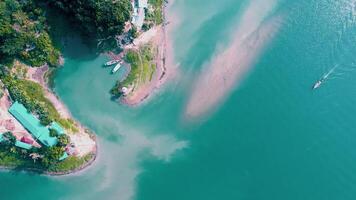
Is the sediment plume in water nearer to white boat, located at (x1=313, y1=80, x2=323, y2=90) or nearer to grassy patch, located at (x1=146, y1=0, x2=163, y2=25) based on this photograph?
white boat, located at (x1=313, y1=80, x2=323, y2=90)

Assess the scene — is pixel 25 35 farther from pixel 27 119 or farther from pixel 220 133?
pixel 220 133

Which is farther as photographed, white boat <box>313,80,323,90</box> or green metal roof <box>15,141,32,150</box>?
white boat <box>313,80,323,90</box>

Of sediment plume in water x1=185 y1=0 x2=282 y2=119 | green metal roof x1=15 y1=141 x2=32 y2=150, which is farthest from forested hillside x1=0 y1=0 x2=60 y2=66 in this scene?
sediment plume in water x1=185 y1=0 x2=282 y2=119

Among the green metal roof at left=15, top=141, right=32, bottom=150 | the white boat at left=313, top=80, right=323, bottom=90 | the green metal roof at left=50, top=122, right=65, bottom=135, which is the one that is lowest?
the green metal roof at left=15, top=141, right=32, bottom=150

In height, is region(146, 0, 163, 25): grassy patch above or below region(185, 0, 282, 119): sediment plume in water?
above

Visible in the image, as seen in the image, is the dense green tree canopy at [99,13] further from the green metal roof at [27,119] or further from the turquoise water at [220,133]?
the green metal roof at [27,119]

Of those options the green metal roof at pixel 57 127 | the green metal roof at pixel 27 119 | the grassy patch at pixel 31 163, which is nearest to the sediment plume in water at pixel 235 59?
the grassy patch at pixel 31 163

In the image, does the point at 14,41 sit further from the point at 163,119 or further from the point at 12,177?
the point at 163,119
